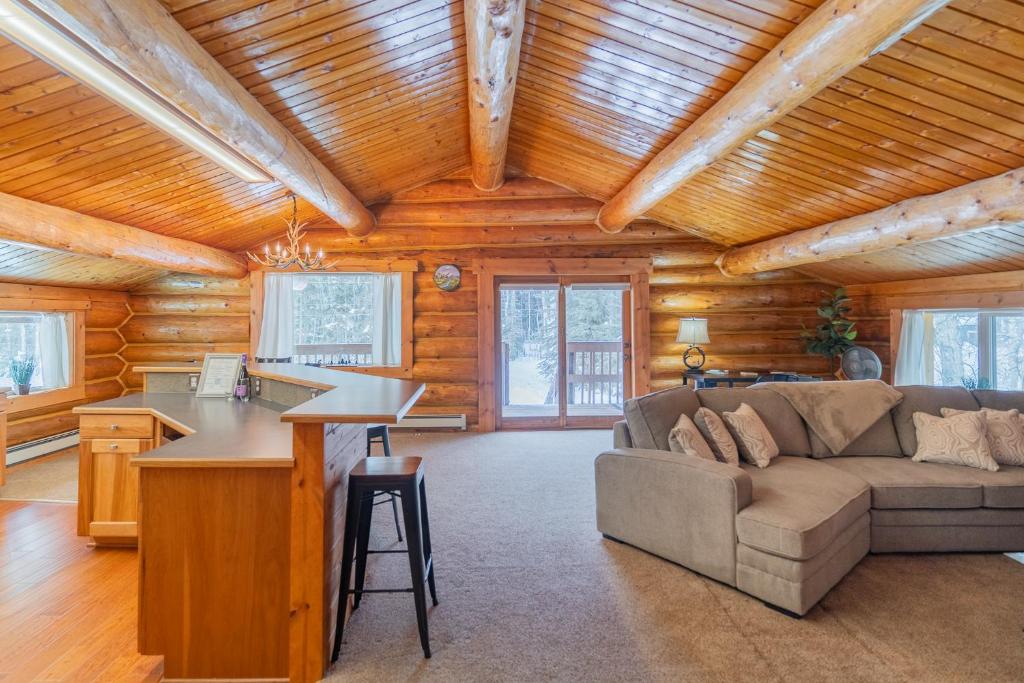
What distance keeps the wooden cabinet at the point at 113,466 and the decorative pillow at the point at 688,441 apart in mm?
3051

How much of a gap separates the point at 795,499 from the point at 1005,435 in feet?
5.63

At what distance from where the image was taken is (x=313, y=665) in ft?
5.84

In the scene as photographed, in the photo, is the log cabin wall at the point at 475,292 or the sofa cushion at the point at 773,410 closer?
the sofa cushion at the point at 773,410

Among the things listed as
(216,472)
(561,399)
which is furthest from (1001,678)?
(561,399)

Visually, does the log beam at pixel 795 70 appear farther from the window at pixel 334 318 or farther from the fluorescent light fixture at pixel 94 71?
the window at pixel 334 318

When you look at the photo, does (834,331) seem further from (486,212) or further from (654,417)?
(486,212)

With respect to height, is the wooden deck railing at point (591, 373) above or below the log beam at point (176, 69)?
below

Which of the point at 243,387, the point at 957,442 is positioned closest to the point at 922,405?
the point at 957,442

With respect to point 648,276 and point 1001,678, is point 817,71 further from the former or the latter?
point 648,276

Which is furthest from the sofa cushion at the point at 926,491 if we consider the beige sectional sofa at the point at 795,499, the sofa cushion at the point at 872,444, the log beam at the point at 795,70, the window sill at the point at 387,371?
the window sill at the point at 387,371

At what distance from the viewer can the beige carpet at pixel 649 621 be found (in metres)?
1.85

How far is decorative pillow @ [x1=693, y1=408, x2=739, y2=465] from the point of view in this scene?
9.29ft

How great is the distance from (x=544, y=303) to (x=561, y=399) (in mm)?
1217

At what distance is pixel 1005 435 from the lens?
2.92m
